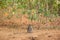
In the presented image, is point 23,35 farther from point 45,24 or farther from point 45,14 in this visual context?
point 45,24

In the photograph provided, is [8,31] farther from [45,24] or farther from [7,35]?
[45,24]

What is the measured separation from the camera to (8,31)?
27.8ft

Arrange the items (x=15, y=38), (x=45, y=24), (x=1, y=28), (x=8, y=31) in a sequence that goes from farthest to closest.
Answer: (x=45, y=24), (x=1, y=28), (x=8, y=31), (x=15, y=38)

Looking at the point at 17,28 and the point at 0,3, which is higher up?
the point at 0,3

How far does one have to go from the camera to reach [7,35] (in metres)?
7.77

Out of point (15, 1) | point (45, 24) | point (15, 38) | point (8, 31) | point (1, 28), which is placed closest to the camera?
point (15, 1)

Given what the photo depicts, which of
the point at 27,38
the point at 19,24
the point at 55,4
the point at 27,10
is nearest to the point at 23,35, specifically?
the point at 27,38

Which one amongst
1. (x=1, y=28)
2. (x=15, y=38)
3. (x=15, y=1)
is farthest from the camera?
(x=1, y=28)

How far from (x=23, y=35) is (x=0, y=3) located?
128 cm

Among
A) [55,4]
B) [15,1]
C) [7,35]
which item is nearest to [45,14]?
[55,4]

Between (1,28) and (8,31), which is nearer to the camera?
(8,31)

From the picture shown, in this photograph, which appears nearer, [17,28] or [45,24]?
[17,28]

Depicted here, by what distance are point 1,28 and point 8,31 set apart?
656mm

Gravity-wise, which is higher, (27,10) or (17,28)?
(27,10)
